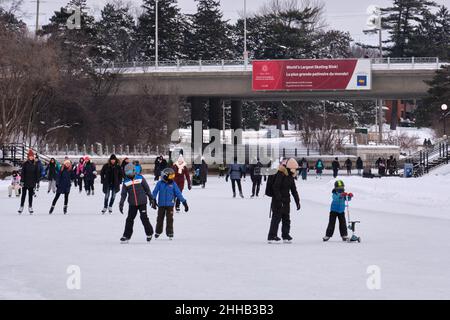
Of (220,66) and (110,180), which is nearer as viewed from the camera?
(110,180)

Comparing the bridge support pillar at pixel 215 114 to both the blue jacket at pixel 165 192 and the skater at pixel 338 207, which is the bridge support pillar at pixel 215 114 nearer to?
the blue jacket at pixel 165 192

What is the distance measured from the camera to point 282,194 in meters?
17.9

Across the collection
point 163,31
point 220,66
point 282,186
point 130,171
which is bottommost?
point 282,186

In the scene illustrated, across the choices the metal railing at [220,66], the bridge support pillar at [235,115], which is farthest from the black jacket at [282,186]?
the bridge support pillar at [235,115]

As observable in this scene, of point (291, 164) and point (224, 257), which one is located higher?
point (291, 164)

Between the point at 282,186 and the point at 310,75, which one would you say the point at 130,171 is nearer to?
the point at 282,186

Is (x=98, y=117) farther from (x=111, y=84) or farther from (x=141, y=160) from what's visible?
(x=141, y=160)

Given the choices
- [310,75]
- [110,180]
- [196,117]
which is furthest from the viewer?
[196,117]

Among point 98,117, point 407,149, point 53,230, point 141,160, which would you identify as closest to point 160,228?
point 53,230

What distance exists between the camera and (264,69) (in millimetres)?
70625

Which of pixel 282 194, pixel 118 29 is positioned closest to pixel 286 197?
pixel 282 194

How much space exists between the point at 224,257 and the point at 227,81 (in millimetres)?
56681

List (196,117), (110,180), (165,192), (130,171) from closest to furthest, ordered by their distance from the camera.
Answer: (130,171)
(165,192)
(110,180)
(196,117)

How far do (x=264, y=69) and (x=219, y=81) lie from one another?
137 inches
